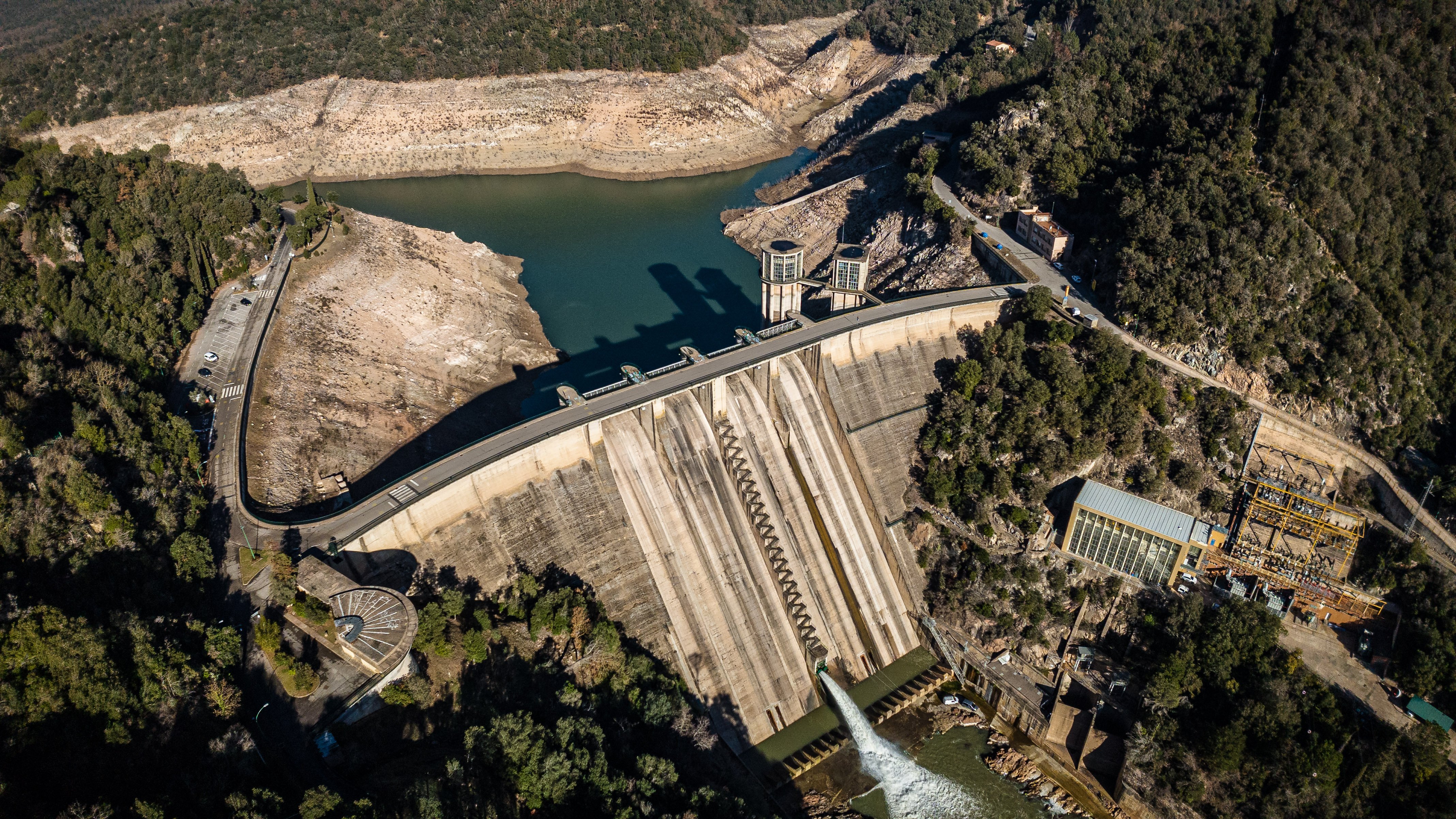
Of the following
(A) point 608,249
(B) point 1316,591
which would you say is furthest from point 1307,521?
(A) point 608,249

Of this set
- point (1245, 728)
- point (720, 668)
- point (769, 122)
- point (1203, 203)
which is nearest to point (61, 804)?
point (720, 668)

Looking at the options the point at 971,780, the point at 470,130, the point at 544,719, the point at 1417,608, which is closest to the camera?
the point at 544,719

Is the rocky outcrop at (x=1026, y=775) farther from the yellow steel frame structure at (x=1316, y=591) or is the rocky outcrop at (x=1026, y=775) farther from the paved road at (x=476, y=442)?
the paved road at (x=476, y=442)

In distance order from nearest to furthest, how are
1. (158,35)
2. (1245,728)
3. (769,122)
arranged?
(1245,728)
(158,35)
(769,122)

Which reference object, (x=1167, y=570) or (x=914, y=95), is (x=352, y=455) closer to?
(x=1167, y=570)

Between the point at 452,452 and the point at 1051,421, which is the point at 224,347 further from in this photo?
the point at 1051,421

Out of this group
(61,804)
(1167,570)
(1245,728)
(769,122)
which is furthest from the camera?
(769,122)
